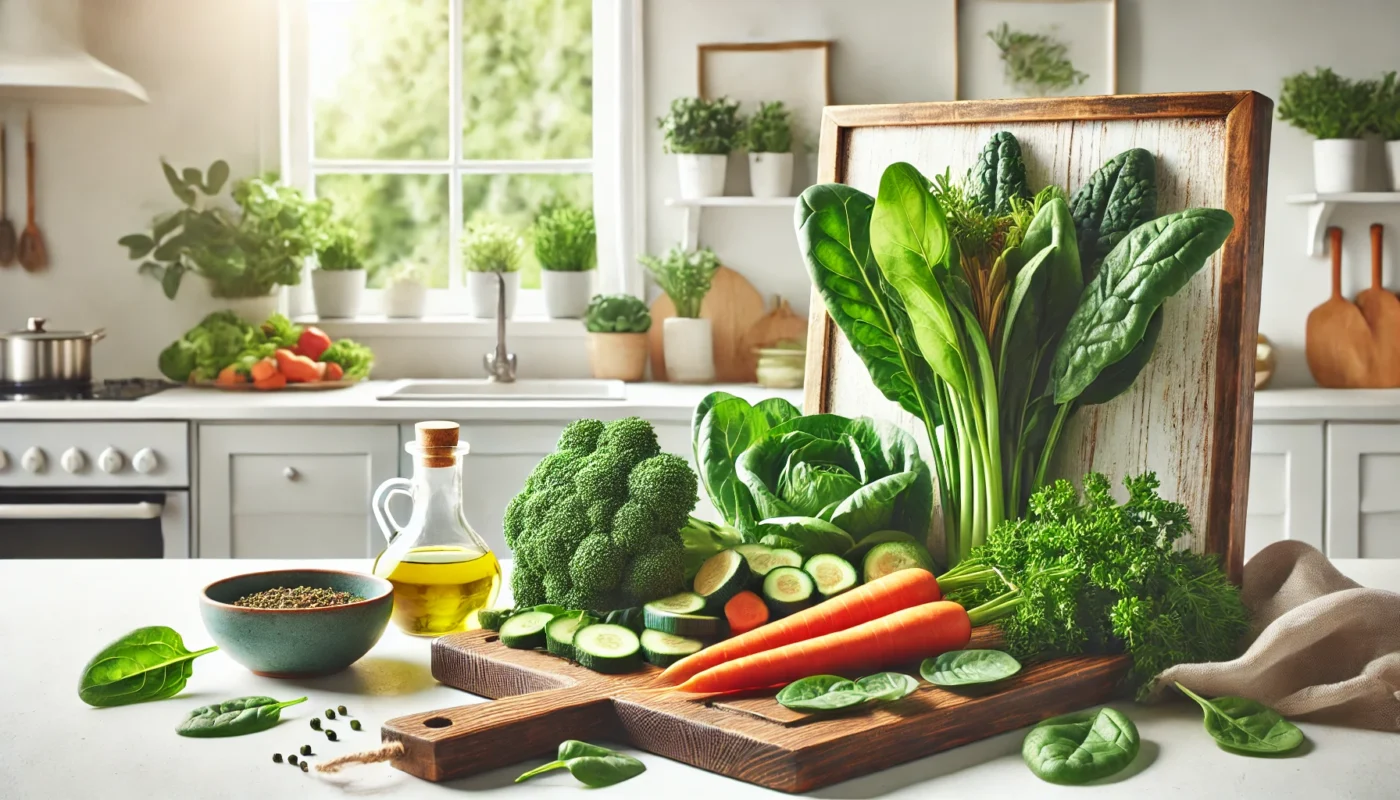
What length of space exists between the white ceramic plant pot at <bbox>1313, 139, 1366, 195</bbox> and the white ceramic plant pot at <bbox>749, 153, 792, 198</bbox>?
57.2 inches

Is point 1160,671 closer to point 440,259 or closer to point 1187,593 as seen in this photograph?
point 1187,593

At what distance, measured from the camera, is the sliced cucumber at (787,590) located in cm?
118

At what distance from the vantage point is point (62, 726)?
1041 millimetres

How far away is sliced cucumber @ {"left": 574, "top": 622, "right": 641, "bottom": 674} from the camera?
109 centimetres

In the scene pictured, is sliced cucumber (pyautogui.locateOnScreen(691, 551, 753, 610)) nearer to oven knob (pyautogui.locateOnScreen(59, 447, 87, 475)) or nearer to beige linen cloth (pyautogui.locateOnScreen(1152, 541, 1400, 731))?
beige linen cloth (pyautogui.locateOnScreen(1152, 541, 1400, 731))

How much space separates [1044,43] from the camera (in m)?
3.59

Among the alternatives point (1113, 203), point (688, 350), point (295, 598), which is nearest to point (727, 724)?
point (295, 598)

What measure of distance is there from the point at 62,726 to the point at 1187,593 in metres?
0.94

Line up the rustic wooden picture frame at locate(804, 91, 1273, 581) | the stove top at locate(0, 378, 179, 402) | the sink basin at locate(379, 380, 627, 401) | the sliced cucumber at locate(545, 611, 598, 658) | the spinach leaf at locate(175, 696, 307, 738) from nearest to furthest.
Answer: the spinach leaf at locate(175, 696, 307, 738) → the sliced cucumber at locate(545, 611, 598, 658) → the rustic wooden picture frame at locate(804, 91, 1273, 581) → the stove top at locate(0, 378, 179, 402) → the sink basin at locate(379, 380, 627, 401)

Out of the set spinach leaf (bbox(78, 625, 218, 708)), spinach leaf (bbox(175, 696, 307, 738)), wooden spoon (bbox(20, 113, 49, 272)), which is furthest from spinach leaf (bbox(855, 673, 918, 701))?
wooden spoon (bbox(20, 113, 49, 272))

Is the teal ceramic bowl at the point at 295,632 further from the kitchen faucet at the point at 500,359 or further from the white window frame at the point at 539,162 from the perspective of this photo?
the white window frame at the point at 539,162

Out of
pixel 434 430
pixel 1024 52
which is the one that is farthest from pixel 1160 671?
pixel 1024 52

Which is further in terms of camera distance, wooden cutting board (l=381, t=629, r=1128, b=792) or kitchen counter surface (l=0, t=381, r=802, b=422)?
kitchen counter surface (l=0, t=381, r=802, b=422)

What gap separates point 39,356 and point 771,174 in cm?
196
